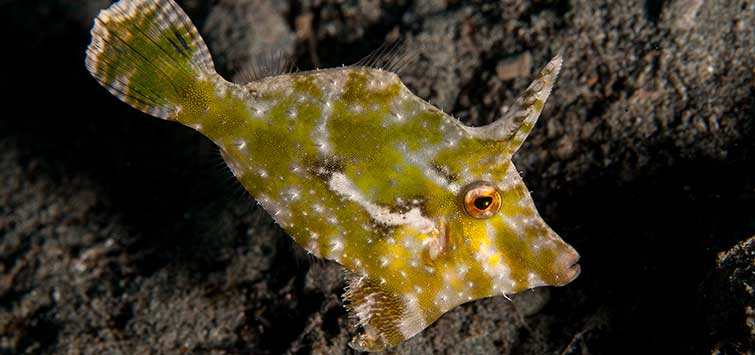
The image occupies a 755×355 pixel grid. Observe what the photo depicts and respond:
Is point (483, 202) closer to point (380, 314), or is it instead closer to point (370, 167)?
point (370, 167)

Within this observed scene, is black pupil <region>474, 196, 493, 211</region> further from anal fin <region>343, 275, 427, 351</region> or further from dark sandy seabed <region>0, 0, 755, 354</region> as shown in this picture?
dark sandy seabed <region>0, 0, 755, 354</region>

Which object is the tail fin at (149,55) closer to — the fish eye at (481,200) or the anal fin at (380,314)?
the anal fin at (380,314)

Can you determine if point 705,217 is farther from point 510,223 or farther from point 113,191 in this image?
point 113,191

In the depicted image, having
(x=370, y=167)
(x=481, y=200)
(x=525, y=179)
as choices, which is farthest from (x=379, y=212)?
(x=525, y=179)

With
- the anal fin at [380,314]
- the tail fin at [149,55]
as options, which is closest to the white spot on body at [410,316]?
the anal fin at [380,314]

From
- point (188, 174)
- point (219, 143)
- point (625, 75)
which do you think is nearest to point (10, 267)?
point (188, 174)

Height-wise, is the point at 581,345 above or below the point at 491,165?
below

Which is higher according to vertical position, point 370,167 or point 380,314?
point 370,167
